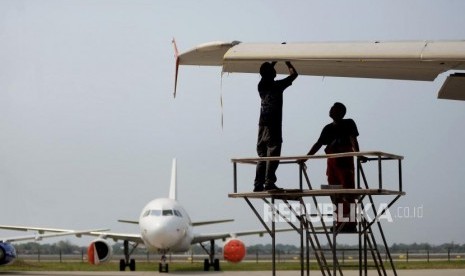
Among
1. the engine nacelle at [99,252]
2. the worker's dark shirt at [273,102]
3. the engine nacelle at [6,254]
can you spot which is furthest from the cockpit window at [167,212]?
the worker's dark shirt at [273,102]

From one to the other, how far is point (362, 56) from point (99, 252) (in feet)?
134

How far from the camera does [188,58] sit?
40.6 feet

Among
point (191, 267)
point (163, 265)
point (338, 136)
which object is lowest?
point (191, 267)

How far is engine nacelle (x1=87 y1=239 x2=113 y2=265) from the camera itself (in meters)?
49.2

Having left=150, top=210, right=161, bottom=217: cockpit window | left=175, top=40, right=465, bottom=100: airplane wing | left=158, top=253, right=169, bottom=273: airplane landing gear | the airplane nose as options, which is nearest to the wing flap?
left=175, top=40, right=465, bottom=100: airplane wing

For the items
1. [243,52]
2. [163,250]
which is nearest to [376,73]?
[243,52]

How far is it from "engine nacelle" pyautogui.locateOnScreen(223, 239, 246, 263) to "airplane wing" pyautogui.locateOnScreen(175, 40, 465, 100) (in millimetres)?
40021

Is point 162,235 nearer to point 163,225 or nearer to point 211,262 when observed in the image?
point 163,225

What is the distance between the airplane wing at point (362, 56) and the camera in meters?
10.3

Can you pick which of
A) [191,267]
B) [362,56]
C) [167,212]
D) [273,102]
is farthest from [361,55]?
[191,267]

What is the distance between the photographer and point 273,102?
11359mm

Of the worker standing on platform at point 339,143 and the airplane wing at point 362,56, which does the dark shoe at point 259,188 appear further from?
the airplane wing at point 362,56

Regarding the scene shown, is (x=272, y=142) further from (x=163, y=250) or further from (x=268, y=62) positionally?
(x=163, y=250)

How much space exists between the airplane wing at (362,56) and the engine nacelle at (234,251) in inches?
1576
